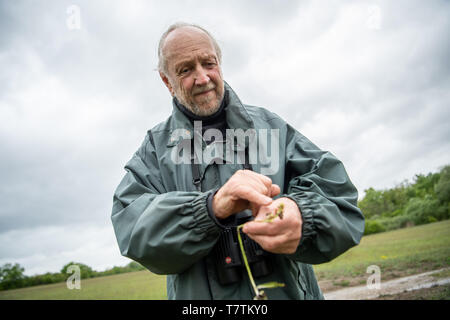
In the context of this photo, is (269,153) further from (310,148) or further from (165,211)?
(165,211)

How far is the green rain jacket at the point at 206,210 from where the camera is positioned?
2.09 metres

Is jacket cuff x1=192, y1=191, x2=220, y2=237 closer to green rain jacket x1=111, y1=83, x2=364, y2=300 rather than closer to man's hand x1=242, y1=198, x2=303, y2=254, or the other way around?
green rain jacket x1=111, y1=83, x2=364, y2=300

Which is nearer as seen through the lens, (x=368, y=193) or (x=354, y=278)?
(x=354, y=278)

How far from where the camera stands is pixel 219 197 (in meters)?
2.00

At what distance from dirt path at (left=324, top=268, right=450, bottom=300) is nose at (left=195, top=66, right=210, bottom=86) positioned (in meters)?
11.6

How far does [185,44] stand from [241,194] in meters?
1.92

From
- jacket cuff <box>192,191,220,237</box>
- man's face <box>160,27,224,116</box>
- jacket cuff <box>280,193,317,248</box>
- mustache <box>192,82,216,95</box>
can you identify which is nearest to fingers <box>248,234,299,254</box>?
jacket cuff <box>280,193,317,248</box>

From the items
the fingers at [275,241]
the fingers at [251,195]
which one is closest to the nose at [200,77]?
the fingers at [251,195]

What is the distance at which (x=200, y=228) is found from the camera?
6.73 feet

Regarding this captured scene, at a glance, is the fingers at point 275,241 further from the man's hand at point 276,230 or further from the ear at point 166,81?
the ear at point 166,81

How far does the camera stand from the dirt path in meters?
11.3

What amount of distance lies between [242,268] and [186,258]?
56 centimetres
